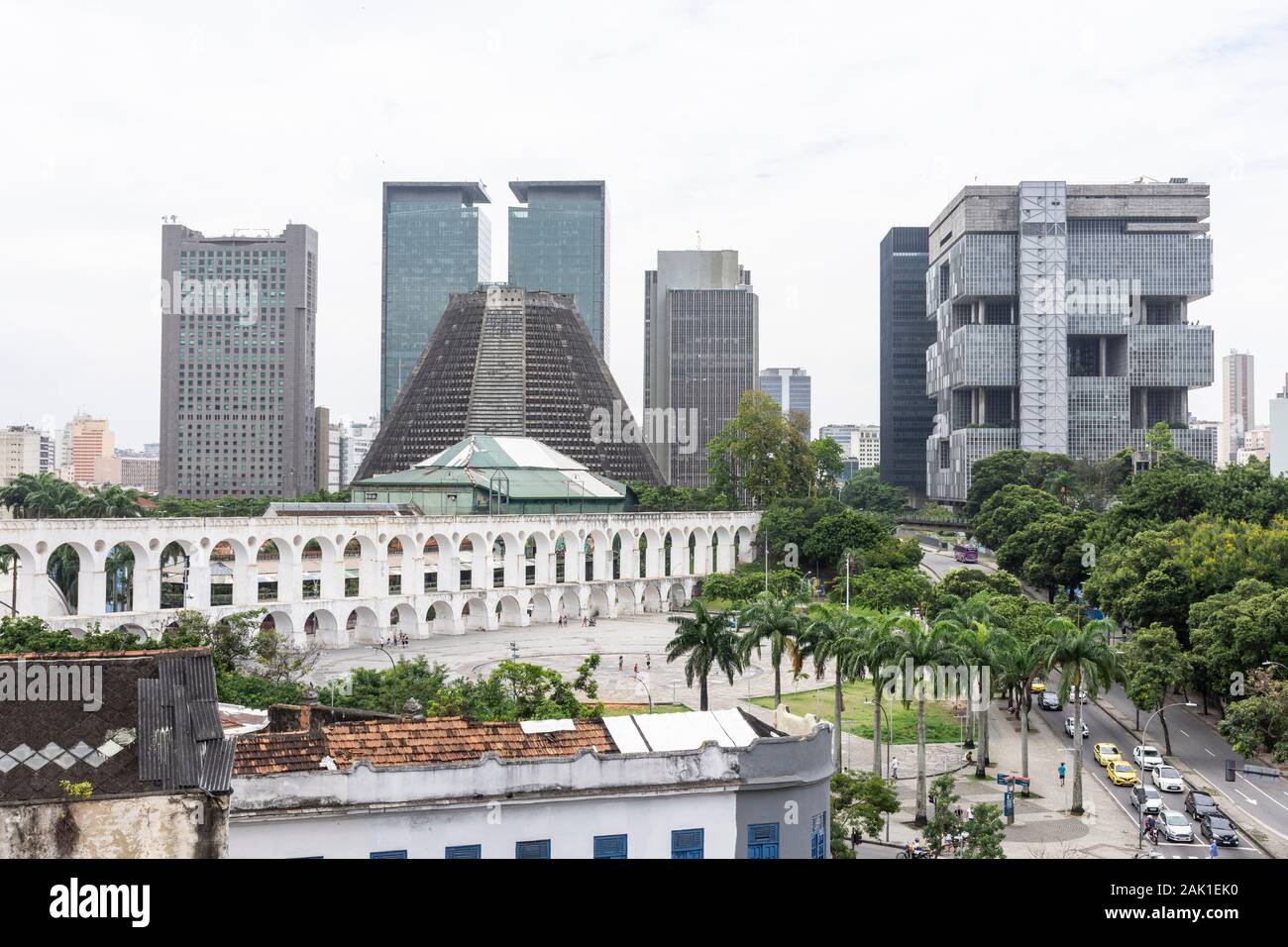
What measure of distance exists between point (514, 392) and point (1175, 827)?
144437mm

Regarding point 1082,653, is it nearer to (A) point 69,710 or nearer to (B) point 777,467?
(A) point 69,710

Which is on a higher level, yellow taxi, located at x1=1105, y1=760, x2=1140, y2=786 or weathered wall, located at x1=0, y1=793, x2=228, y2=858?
weathered wall, located at x1=0, y1=793, x2=228, y2=858

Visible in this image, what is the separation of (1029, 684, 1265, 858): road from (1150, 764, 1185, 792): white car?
8.4 inches

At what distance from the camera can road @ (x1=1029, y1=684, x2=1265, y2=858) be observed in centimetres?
3678

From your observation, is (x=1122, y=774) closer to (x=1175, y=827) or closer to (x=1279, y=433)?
(x=1175, y=827)

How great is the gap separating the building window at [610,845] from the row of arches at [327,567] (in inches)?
2141

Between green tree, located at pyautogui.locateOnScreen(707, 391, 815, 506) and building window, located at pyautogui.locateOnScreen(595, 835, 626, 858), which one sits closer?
building window, located at pyautogui.locateOnScreen(595, 835, 626, 858)

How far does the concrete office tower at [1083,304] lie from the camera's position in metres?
167

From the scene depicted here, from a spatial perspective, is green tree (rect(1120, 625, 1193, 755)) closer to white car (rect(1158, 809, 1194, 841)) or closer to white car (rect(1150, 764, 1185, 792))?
white car (rect(1150, 764, 1185, 792))

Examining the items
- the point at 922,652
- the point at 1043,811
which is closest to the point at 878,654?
the point at 922,652

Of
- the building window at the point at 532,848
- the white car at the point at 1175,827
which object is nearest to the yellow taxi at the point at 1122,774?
the white car at the point at 1175,827

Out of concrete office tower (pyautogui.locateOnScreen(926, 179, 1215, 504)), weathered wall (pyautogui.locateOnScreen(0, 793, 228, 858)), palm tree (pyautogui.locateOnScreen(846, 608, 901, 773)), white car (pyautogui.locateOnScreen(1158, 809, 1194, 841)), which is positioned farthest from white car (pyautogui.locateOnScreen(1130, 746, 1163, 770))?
concrete office tower (pyautogui.locateOnScreen(926, 179, 1215, 504))

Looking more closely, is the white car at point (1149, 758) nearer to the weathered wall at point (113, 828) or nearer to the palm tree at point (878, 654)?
the palm tree at point (878, 654)

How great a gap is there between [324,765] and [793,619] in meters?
32.1
